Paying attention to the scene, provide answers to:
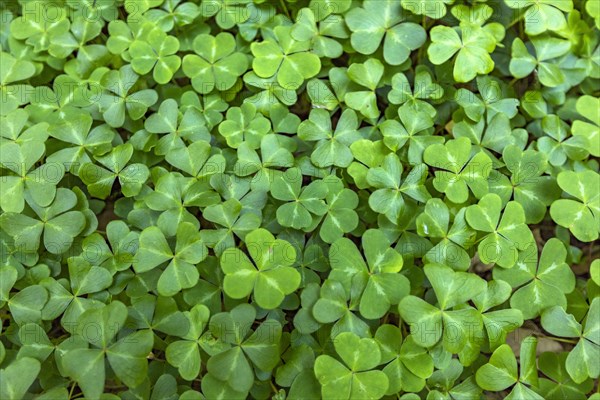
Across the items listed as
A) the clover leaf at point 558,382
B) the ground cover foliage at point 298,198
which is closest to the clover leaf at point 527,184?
the ground cover foliage at point 298,198

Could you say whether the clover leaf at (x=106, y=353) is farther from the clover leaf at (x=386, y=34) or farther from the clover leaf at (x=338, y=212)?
the clover leaf at (x=386, y=34)

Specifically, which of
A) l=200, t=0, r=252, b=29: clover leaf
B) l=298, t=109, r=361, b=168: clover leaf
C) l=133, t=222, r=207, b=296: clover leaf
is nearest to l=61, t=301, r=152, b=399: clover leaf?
l=133, t=222, r=207, b=296: clover leaf

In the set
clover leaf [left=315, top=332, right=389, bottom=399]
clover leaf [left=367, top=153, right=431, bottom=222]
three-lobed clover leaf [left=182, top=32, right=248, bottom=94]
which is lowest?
clover leaf [left=315, top=332, right=389, bottom=399]

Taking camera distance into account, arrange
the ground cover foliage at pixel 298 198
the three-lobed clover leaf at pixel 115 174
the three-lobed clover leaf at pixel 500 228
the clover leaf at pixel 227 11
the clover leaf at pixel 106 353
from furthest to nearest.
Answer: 1. the clover leaf at pixel 227 11
2. the three-lobed clover leaf at pixel 115 174
3. the three-lobed clover leaf at pixel 500 228
4. the ground cover foliage at pixel 298 198
5. the clover leaf at pixel 106 353

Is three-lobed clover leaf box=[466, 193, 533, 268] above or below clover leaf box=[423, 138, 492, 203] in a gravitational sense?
below

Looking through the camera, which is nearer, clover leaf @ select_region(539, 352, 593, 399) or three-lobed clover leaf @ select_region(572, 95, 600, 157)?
clover leaf @ select_region(539, 352, 593, 399)

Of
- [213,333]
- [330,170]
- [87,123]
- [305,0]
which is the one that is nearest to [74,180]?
[87,123]

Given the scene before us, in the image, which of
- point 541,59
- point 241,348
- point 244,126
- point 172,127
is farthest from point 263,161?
point 541,59

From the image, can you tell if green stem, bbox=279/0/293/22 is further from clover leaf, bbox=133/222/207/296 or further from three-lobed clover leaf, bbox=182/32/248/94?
clover leaf, bbox=133/222/207/296

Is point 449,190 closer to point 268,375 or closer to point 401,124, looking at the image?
point 401,124
